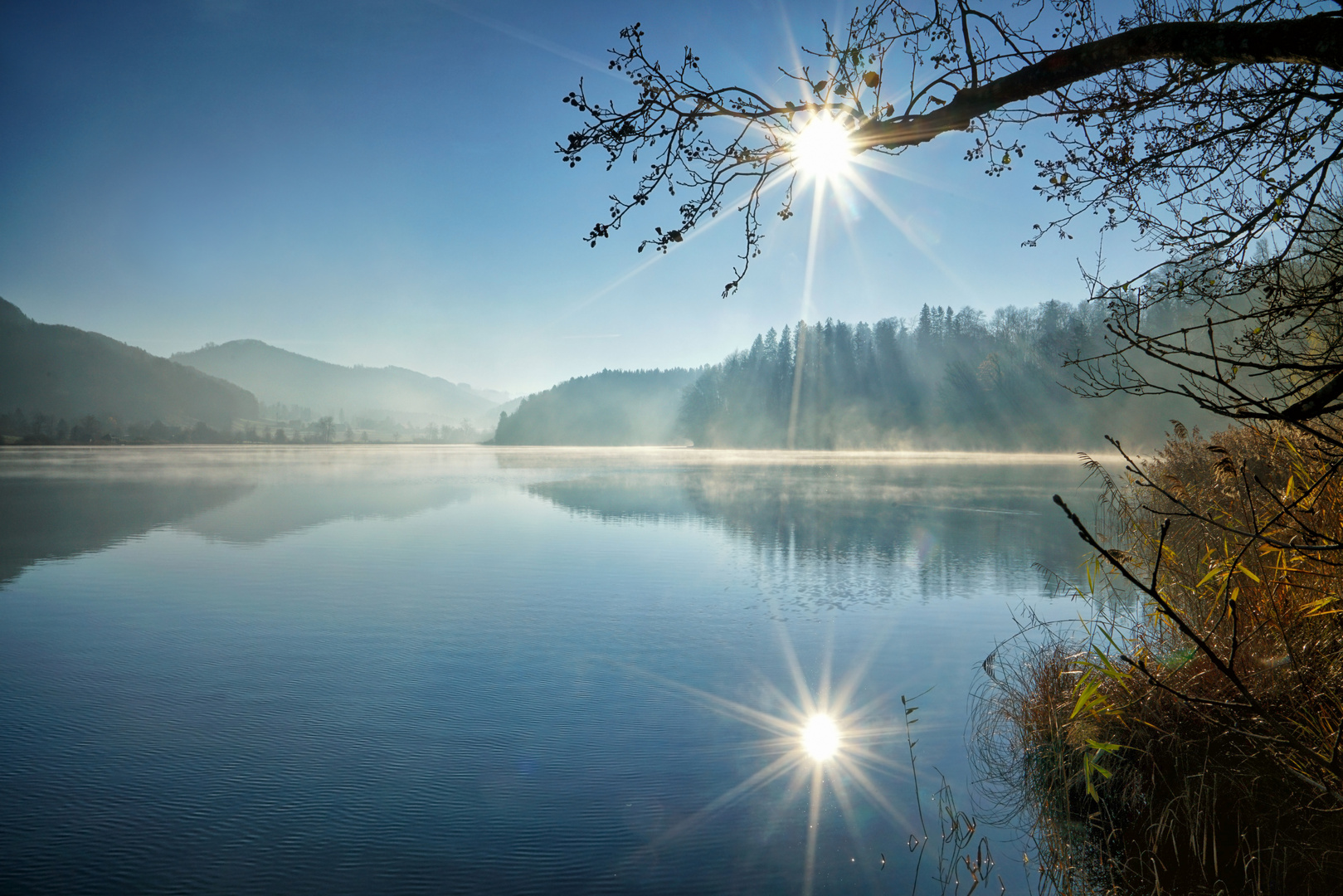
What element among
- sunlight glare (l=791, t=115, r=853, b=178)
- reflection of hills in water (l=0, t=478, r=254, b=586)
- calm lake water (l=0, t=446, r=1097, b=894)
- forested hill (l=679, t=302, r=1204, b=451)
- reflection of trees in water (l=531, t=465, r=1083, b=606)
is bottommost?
reflection of hills in water (l=0, t=478, r=254, b=586)

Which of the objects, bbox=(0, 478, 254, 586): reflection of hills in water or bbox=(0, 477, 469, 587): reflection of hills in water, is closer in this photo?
bbox=(0, 478, 254, 586): reflection of hills in water

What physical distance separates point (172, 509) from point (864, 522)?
27242 millimetres

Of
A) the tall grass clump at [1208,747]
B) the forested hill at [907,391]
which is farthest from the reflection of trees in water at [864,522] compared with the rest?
the forested hill at [907,391]

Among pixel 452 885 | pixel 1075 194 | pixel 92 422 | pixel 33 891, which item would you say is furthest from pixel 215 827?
pixel 92 422

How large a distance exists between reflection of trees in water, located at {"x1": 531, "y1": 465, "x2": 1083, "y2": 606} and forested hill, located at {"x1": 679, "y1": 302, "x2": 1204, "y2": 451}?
5812 cm

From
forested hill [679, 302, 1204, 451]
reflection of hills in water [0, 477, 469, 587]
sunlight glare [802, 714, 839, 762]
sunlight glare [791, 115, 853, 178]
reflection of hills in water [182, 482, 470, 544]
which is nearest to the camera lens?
sunlight glare [791, 115, 853, 178]

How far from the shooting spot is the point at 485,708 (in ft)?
28.3

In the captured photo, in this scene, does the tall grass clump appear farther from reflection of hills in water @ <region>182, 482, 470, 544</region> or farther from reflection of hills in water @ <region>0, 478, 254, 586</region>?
reflection of hills in water @ <region>182, 482, 470, 544</region>

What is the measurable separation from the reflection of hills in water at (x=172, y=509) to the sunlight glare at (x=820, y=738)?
660 inches

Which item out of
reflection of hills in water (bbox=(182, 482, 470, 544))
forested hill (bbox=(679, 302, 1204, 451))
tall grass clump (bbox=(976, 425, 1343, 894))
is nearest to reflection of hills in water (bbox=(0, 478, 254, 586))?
reflection of hills in water (bbox=(182, 482, 470, 544))

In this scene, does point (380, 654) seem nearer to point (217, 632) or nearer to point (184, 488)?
point (217, 632)

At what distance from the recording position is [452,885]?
17.4ft

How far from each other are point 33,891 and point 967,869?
6512 millimetres

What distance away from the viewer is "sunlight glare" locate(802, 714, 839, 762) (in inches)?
306
